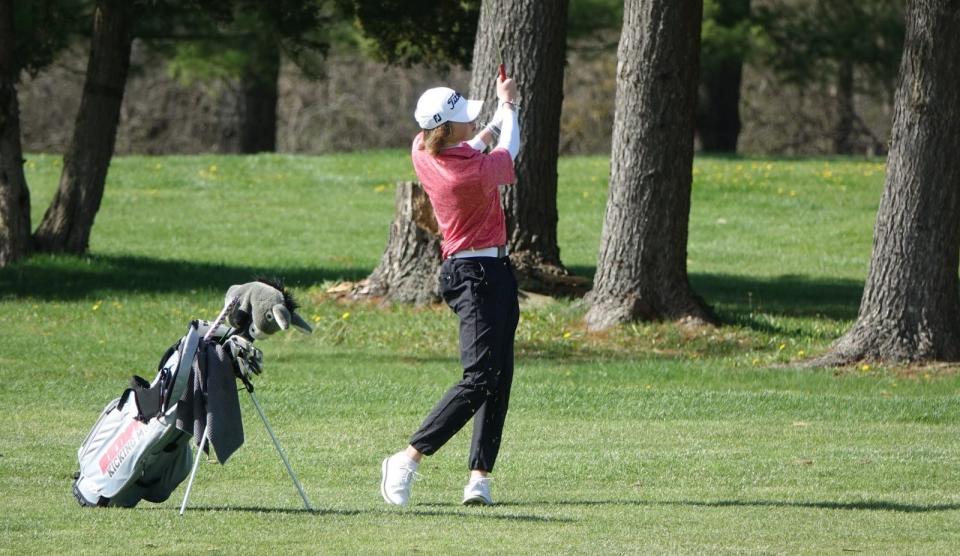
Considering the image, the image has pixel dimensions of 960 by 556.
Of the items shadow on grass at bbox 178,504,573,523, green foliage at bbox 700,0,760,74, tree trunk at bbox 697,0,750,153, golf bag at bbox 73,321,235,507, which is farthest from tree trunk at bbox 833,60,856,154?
golf bag at bbox 73,321,235,507

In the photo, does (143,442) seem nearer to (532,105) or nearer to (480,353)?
(480,353)

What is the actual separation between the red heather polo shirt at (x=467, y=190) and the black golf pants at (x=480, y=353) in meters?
0.11

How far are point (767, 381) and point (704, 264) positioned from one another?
878 cm

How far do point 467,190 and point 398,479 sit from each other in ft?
4.47

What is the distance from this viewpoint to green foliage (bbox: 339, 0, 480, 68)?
17.6m

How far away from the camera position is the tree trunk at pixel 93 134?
17.6 meters

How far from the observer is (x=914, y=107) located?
11977mm

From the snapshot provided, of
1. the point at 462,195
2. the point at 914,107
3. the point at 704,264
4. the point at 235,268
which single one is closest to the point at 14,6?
the point at 235,268

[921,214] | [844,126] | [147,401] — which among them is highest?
[844,126]

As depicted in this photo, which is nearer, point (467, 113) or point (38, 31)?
point (467, 113)

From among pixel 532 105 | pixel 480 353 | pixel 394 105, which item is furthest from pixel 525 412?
pixel 394 105

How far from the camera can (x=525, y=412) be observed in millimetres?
10766

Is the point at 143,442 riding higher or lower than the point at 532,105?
lower

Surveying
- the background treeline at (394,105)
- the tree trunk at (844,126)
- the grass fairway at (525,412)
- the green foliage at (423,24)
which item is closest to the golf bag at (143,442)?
the grass fairway at (525,412)
